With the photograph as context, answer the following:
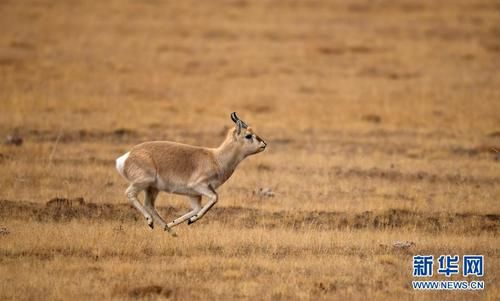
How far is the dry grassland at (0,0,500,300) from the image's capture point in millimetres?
11000

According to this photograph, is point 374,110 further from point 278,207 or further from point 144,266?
point 144,266

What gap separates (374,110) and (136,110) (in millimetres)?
7172

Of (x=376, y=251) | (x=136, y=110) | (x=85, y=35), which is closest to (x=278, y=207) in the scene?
(x=376, y=251)

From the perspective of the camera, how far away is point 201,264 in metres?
11.0

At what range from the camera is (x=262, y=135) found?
2314cm

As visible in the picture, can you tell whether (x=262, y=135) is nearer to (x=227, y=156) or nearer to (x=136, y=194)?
(x=227, y=156)

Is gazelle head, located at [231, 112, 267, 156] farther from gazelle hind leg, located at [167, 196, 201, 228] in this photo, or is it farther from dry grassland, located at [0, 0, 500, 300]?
dry grassland, located at [0, 0, 500, 300]

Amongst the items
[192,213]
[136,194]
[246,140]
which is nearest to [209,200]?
[192,213]

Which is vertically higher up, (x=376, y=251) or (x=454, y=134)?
(x=454, y=134)

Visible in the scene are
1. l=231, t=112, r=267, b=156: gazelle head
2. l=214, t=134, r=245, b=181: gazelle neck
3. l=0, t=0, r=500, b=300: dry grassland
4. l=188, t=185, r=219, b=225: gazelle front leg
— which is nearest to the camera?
l=0, t=0, r=500, b=300: dry grassland

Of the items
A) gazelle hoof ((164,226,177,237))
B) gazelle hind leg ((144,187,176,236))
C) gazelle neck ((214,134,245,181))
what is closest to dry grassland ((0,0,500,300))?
gazelle hoof ((164,226,177,237))

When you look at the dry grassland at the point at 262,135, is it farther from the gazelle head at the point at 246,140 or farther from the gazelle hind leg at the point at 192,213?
the gazelle head at the point at 246,140

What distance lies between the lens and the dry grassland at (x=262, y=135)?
36.1 feet

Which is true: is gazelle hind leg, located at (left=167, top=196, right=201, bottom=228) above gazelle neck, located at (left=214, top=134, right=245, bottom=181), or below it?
below
